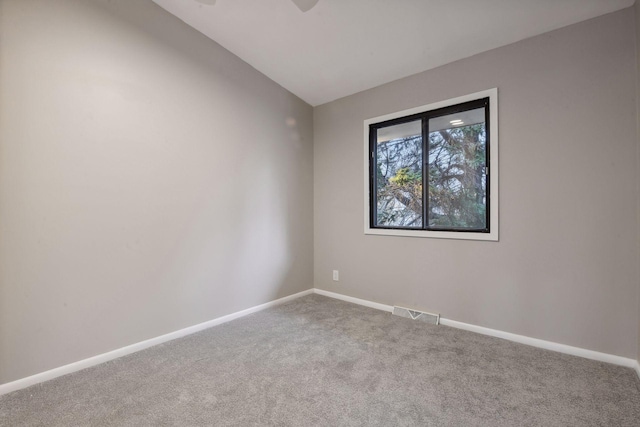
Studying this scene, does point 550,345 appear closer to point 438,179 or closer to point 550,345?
point 550,345

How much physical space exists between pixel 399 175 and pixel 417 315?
1465mm

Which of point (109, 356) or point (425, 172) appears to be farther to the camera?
point (425, 172)

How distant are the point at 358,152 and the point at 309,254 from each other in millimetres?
1439

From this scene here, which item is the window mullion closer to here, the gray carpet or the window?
the window

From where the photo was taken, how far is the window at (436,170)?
2.48 m

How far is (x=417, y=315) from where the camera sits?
2797 millimetres

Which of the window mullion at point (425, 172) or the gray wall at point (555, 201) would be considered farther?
the window mullion at point (425, 172)

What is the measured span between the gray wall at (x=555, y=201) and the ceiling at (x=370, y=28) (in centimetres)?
15

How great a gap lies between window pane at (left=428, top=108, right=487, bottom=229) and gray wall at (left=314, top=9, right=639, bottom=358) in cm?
20

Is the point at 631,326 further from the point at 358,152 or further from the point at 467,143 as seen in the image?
the point at 358,152

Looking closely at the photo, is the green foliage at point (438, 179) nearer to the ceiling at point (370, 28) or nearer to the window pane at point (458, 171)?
the window pane at point (458, 171)

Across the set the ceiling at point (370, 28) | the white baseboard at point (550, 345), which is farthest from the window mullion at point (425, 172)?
the white baseboard at point (550, 345)

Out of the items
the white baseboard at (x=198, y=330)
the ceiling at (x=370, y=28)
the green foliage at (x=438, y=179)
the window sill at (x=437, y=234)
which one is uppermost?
the ceiling at (x=370, y=28)

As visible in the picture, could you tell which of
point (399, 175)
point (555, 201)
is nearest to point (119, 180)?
point (399, 175)
